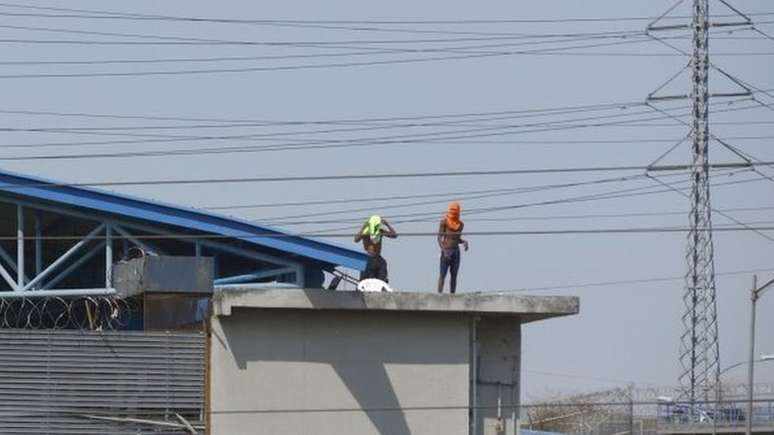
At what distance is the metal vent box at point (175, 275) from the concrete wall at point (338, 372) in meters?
0.83

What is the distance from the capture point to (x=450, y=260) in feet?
93.8

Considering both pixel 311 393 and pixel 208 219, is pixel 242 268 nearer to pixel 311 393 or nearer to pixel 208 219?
pixel 208 219

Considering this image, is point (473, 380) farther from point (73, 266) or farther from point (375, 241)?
point (73, 266)

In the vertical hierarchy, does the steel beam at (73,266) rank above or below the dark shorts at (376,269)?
above

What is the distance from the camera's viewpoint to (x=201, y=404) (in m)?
26.5

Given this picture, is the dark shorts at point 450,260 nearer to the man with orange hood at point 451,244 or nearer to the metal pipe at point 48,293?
the man with orange hood at point 451,244

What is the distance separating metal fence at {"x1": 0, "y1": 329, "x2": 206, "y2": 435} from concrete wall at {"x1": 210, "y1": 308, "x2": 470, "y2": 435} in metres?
0.41

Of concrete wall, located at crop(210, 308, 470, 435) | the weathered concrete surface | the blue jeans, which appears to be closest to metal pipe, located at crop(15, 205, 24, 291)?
the weathered concrete surface

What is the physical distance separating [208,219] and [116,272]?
584 cm

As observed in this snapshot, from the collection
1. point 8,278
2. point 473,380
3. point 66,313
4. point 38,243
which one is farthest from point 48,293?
point 473,380

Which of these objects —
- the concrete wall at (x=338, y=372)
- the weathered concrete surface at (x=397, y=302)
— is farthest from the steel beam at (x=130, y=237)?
the concrete wall at (x=338, y=372)

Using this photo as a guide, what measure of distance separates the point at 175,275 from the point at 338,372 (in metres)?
2.54

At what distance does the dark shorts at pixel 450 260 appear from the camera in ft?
93.7

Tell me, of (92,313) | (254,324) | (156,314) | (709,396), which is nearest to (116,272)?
(156,314)
